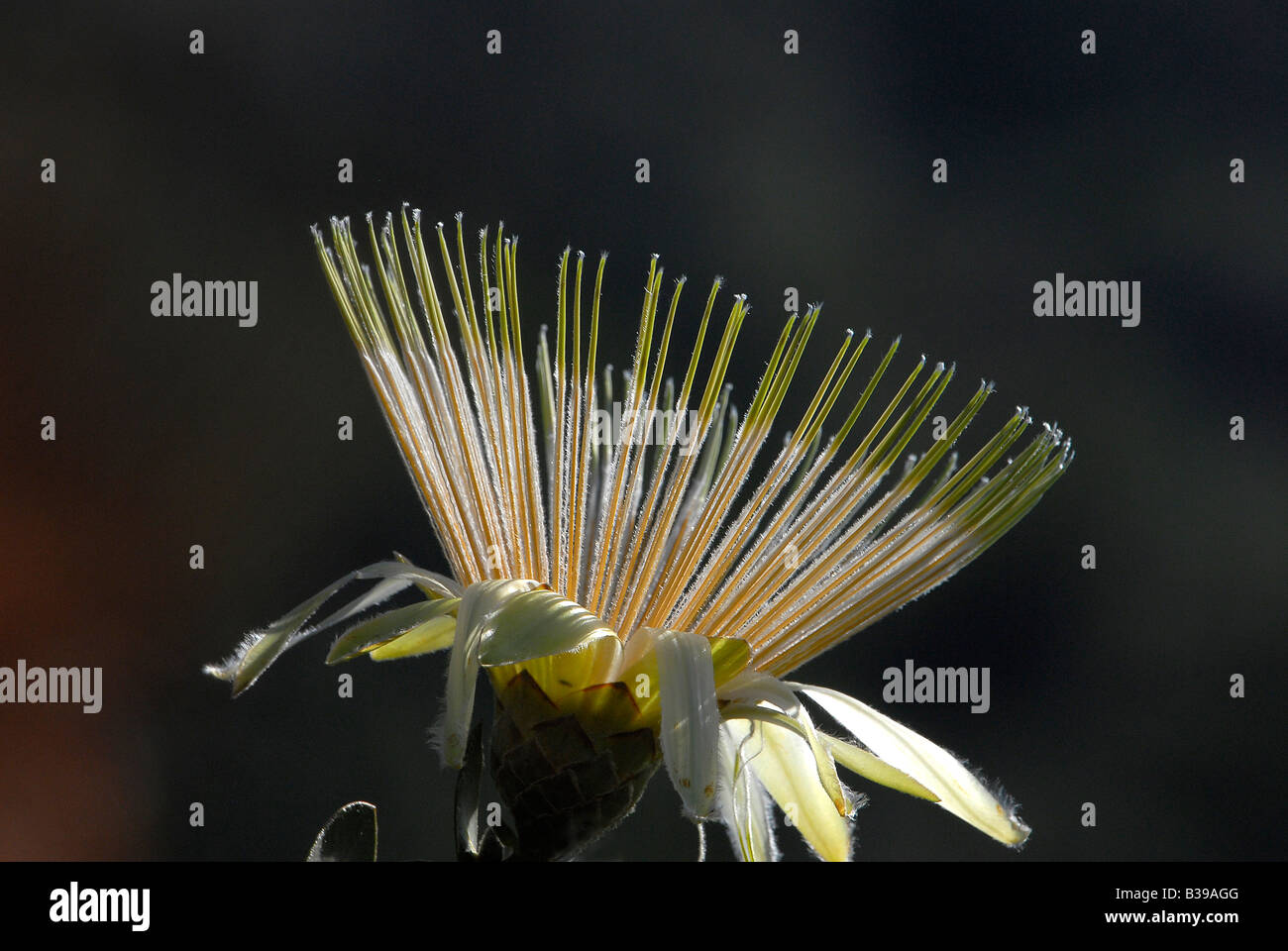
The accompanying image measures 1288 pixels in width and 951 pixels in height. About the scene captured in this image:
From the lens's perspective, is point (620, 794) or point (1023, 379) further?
point (1023, 379)

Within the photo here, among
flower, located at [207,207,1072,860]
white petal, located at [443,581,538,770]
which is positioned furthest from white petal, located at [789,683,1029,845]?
white petal, located at [443,581,538,770]

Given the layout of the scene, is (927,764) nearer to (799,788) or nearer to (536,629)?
(799,788)

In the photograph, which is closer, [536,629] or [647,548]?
[536,629]

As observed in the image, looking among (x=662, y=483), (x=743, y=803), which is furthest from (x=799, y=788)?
(x=662, y=483)

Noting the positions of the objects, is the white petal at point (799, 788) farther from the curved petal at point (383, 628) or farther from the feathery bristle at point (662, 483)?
the curved petal at point (383, 628)
